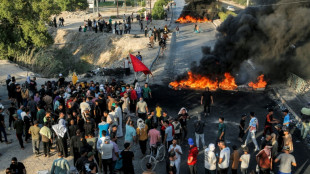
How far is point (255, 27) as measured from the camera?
1914 cm

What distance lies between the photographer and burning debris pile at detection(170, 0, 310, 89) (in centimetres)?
1842

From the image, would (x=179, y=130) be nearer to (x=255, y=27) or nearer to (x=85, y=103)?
(x=85, y=103)

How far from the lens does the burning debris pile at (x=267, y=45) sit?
18422 mm

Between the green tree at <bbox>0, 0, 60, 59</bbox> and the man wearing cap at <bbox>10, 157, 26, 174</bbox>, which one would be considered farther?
the green tree at <bbox>0, 0, 60, 59</bbox>

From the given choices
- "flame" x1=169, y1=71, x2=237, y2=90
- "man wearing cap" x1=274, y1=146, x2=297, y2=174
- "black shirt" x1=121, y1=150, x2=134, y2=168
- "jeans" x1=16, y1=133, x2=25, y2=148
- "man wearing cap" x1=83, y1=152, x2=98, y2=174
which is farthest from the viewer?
"flame" x1=169, y1=71, x2=237, y2=90

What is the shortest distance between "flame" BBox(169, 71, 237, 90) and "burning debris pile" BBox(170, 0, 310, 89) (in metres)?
0.06

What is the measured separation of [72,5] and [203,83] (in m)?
49.0

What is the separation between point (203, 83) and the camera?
1912 cm

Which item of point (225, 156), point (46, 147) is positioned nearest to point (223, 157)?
point (225, 156)

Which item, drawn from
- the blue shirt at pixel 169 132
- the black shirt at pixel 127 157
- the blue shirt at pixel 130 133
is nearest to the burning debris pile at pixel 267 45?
the blue shirt at pixel 169 132

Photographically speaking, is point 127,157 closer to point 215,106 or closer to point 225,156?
point 225,156

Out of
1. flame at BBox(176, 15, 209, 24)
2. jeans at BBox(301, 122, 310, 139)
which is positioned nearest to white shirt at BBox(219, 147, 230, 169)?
jeans at BBox(301, 122, 310, 139)

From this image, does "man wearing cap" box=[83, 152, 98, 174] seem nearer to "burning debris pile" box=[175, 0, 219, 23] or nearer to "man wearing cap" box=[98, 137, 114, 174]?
"man wearing cap" box=[98, 137, 114, 174]

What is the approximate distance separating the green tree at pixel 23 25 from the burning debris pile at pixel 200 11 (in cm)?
2269
